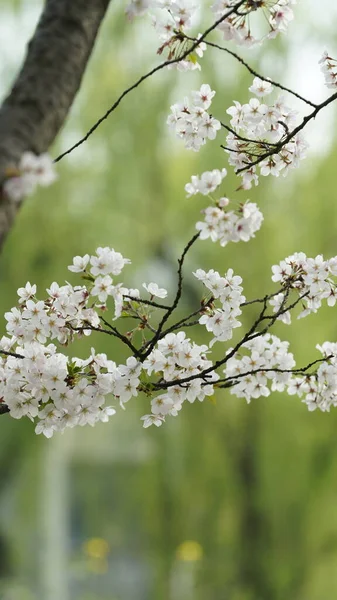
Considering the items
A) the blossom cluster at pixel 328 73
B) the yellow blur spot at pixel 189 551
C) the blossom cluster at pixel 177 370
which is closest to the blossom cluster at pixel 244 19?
the blossom cluster at pixel 328 73

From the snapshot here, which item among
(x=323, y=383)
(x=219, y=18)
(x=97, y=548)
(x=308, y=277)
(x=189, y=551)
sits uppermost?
(x=97, y=548)

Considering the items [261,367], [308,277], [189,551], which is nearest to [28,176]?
[308,277]

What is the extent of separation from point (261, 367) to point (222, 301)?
0.24m

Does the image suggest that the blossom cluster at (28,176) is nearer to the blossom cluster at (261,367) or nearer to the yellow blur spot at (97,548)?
the blossom cluster at (261,367)

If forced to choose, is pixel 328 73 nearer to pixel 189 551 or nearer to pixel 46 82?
pixel 46 82

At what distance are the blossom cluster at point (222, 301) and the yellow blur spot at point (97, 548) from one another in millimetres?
4501

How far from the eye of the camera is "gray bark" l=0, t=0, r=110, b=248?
0.91m

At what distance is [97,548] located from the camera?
5.64 metres

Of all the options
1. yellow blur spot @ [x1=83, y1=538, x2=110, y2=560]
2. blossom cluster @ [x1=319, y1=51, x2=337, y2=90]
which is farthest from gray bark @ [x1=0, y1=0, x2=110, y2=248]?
yellow blur spot @ [x1=83, y1=538, x2=110, y2=560]

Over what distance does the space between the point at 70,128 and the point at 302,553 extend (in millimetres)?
3151

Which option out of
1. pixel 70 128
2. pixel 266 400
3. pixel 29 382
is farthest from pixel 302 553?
pixel 29 382

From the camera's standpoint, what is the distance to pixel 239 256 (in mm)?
5293

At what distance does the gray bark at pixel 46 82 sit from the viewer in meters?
0.91

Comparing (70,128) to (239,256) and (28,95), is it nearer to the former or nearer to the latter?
(239,256)
